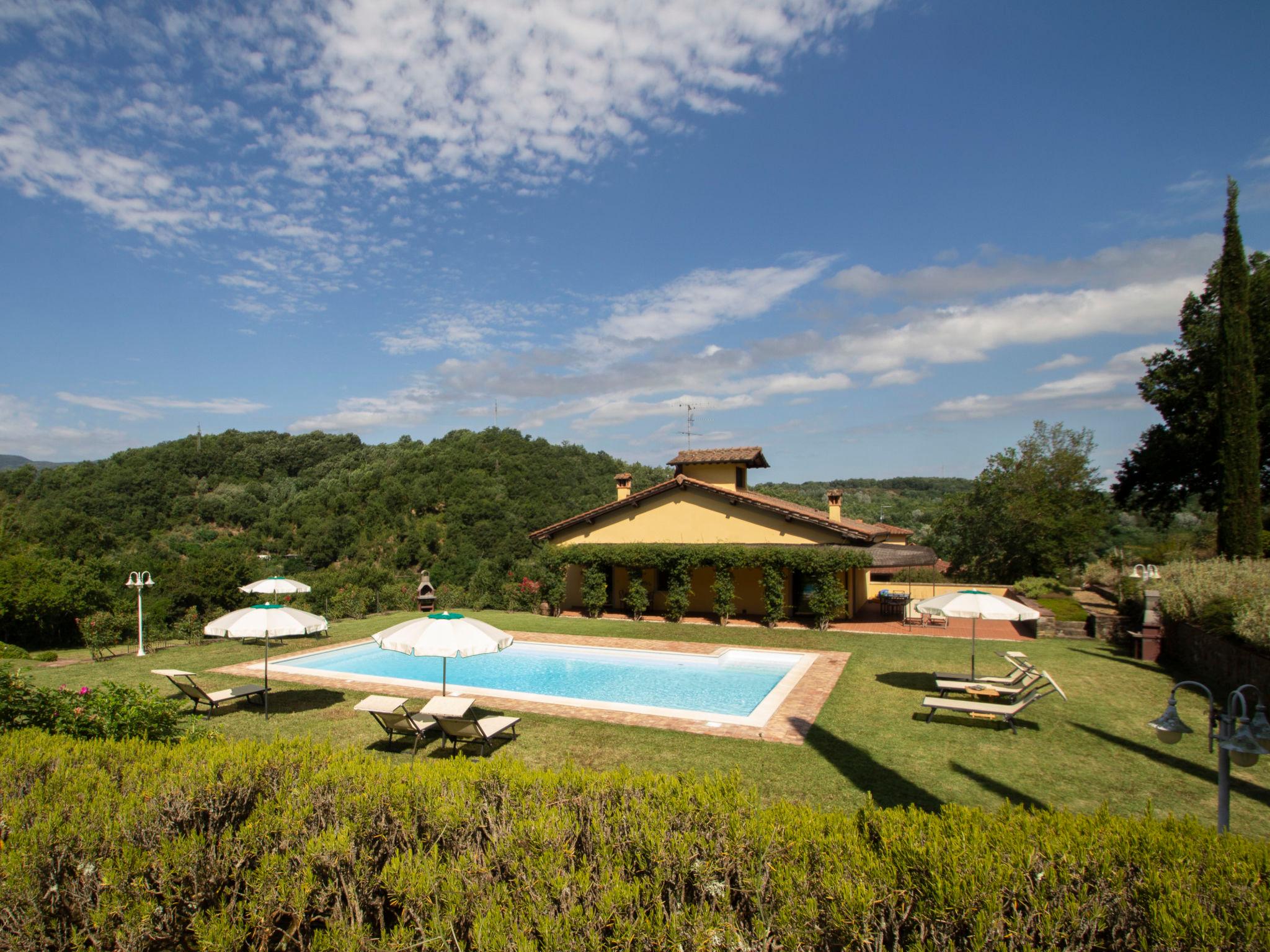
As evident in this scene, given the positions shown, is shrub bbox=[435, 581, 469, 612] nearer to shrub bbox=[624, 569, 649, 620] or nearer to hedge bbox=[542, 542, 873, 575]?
hedge bbox=[542, 542, 873, 575]

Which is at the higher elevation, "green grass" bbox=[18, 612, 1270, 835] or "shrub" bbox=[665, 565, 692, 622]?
"shrub" bbox=[665, 565, 692, 622]

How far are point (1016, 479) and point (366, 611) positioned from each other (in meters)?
32.9

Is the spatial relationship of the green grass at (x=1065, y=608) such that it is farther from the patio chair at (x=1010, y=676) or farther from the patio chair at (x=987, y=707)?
the patio chair at (x=987, y=707)

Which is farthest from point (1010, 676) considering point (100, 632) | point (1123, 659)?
point (100, 632)

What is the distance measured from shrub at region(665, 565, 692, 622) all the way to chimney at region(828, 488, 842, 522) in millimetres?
6137

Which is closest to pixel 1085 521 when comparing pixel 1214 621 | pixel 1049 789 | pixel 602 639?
pixel 1214 621

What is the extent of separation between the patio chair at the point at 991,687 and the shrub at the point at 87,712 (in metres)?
11.7

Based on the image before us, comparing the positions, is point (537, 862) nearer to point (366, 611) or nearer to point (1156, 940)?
point (1156, 940)

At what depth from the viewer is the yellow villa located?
21.9 meters

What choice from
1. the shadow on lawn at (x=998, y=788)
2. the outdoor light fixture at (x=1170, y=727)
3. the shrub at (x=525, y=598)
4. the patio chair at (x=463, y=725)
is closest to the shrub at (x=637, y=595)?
the shrub at (x=525, y=598)

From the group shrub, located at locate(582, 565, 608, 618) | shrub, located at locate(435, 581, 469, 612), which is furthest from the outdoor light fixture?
shrub, located at locate(435, 581, 469, 612)

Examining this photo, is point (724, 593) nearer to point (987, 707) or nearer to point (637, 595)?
point (637, 595)

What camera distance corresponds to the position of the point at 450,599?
2475 centimetres

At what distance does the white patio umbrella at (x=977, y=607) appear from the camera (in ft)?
35.8
